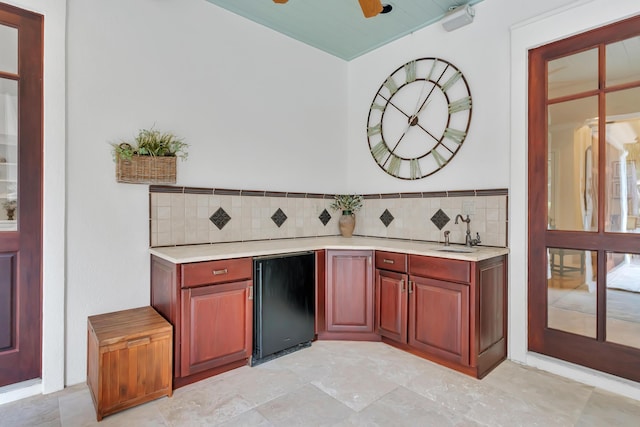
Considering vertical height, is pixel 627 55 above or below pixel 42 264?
above

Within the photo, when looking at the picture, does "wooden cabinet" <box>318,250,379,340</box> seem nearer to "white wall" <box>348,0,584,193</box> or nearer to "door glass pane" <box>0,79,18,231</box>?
"white wall" <box>348,0,584,193</box>

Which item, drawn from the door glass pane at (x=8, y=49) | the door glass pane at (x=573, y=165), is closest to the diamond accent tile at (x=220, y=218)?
the door glass pane at (x=8, y=49)

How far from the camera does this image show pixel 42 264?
2.14 meters

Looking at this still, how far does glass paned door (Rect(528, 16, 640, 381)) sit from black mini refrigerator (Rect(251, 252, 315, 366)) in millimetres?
1691

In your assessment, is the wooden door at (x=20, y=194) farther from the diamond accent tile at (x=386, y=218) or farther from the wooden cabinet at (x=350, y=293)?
the diamond accent tile at (x=386, y=218)

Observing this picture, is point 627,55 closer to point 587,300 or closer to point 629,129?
point 629,129

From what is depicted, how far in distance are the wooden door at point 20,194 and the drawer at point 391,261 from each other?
2.38m

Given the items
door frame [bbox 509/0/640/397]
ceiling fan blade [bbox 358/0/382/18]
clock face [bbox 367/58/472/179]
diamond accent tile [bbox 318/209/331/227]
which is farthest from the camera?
diamond accent tile [bbox 318/209/331/227]

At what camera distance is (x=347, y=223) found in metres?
3.63

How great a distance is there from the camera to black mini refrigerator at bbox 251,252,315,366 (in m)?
2.44

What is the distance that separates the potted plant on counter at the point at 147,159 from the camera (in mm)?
2314

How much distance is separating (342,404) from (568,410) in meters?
1.28

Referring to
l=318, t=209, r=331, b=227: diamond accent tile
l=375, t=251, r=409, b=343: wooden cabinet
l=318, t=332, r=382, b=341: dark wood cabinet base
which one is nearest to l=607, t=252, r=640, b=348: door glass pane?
l=375, t=251, r=409, b=343: wooden cabinet

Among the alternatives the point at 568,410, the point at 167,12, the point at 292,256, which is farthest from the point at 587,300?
the point at 167,12
